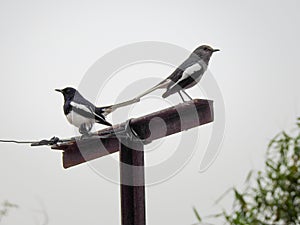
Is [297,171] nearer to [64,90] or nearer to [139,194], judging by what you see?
[139,194]

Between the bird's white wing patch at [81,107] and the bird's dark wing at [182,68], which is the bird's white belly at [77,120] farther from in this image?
the bird's dark wing at [182,68]

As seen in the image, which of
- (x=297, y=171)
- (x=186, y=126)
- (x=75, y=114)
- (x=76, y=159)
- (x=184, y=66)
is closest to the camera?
(x=297, y=171)

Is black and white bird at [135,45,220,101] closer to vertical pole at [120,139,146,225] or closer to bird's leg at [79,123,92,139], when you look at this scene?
vertical pole at [120,139,146,225]

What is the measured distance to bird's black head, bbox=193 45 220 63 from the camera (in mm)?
3190

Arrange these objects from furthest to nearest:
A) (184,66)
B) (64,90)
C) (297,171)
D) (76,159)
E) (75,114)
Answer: (64,90) < (75,114) < (76,159) < (184,66) < (297,171)

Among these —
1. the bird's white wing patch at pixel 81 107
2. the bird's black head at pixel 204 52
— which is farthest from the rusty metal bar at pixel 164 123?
the bird's black head at pixel 204 52

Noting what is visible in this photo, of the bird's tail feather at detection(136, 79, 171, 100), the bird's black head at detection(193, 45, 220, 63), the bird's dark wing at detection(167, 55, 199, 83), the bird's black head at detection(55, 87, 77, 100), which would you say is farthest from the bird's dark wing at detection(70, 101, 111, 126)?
the bird's black head at detection(193, 45, 220, 63)

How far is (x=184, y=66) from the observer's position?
10.0ft

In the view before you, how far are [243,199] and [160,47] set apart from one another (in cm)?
171

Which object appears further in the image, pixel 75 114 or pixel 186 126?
pixel 75 114

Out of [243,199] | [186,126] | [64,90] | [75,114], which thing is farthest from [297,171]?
[64,90]

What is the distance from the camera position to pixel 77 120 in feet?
11.4

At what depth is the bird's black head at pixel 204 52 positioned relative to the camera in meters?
3.19

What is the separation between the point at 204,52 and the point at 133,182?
79 centimetres
